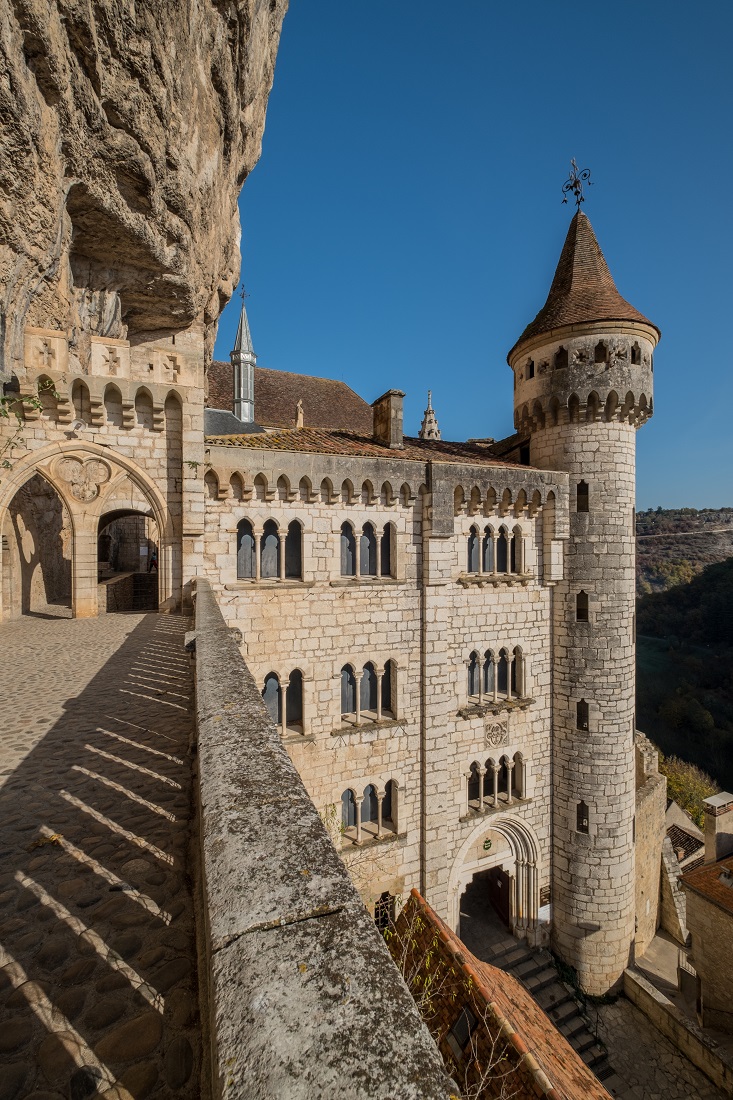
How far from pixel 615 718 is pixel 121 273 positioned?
667 inches

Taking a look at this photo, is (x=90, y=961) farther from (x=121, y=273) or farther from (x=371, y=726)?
(x=121, y=273)

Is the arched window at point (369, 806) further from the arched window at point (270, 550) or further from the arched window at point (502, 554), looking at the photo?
the arched window at point (502, 554)

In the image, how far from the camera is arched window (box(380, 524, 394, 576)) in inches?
491

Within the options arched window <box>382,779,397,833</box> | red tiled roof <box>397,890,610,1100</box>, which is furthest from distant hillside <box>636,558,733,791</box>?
red tiled roof <box>397,890,610,1100</box>

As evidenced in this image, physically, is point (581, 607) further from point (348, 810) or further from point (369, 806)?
point (348, 810)

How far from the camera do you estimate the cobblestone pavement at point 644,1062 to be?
10945mm

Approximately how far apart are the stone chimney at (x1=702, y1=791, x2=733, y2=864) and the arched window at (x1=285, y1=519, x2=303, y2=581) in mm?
17685

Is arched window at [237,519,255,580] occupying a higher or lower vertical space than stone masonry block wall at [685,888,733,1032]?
higher

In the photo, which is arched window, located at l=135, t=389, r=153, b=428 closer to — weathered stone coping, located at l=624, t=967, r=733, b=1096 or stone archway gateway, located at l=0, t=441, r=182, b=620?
stone archway gateway, located at l=0, t=441, r=182, b=620

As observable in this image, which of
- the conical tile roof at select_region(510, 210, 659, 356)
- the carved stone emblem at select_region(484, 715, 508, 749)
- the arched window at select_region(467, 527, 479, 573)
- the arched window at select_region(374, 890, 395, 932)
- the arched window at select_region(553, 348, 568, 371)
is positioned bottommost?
the arched window at select_region(374, 890, 395, 932)

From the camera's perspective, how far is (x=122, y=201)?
8570 millimetres

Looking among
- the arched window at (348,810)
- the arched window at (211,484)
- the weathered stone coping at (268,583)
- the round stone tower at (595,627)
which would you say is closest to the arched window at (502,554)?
the round stone tower at (595,627)

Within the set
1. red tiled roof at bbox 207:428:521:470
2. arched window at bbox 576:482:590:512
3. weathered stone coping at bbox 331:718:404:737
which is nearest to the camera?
red tiled roof at bbox 207:428:521:470

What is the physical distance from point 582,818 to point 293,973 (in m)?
16.1
